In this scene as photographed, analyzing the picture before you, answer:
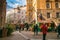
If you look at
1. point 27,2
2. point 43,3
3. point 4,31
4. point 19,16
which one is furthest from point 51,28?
point 19,16

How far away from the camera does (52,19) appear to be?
47000 mm

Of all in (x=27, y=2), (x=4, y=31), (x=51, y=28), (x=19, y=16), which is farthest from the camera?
(x=19, y=16)

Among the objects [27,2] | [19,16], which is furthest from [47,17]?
[19,16]

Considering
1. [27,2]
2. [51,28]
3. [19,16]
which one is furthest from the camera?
[19,16]

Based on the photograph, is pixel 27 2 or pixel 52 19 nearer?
pixel 52 19

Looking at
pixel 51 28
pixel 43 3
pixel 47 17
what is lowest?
pixel 51 28

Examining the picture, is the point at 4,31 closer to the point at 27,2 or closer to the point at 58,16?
the point at 58,16

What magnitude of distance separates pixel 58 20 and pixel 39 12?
18.8 ft

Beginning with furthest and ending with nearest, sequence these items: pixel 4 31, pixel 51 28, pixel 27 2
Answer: pixel 27 2, pixel 51 28, pixel 4 31

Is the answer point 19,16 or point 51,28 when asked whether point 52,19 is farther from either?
point 19,16

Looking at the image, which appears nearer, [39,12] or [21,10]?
[39,12]

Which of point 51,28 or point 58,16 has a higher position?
point 58,16

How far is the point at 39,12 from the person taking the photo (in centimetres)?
4756

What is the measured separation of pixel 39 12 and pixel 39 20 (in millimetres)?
2329
